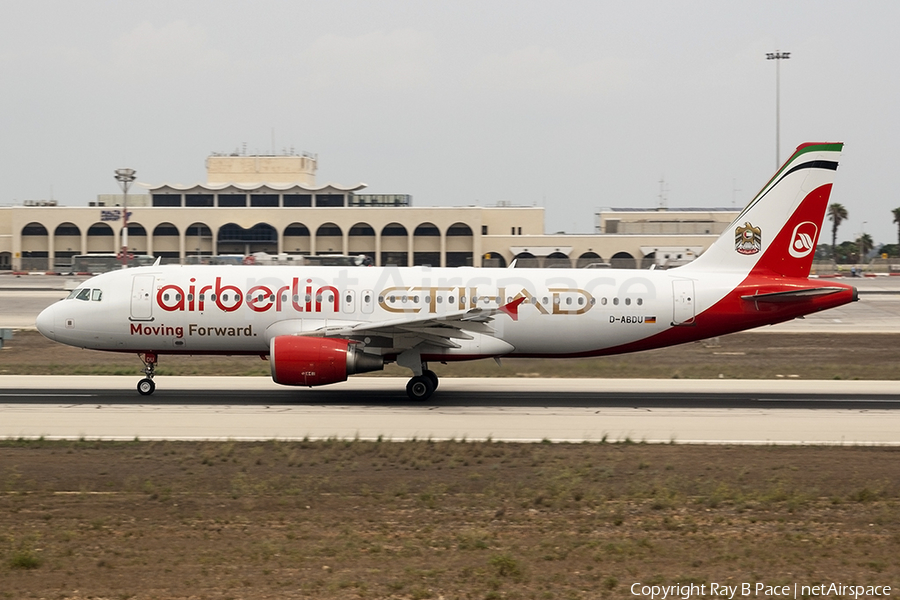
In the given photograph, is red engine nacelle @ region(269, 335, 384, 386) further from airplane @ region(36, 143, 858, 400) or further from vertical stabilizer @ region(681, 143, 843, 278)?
vertical stabilizer @ region(681, 143, 843, 278)

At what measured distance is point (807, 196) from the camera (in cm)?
2666

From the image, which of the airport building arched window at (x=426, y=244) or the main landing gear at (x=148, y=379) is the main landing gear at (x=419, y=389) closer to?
the main landing gear at (x=148, y=379)

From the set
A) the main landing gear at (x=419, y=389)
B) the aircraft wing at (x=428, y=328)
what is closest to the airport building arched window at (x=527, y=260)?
the aircraft wing at (x=428, y=328)

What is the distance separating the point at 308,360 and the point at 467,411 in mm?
4255

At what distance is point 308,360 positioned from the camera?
2325 cm

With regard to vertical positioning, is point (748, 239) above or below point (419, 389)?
above

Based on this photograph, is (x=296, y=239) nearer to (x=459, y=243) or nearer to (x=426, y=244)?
(x=426, y=244)

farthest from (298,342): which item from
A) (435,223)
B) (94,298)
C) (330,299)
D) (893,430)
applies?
(435,223)

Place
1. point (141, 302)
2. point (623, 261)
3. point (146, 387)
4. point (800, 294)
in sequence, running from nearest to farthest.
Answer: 1. point (146, 387)
2. point (141, 302)
3. point (800, 294)
4. point (623, 261)

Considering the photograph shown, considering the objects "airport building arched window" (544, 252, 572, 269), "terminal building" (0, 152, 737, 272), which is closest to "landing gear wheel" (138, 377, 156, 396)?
"airport building arched window" (544, 252, 572, 269)

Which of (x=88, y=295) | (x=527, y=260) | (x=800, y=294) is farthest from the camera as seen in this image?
(x=527, y=260)

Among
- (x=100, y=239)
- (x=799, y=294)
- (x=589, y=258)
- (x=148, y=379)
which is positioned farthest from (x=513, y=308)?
(x=100, y=239)

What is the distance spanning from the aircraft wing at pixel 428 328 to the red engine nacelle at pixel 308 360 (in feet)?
2.71

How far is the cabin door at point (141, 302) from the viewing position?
83.0 feet
